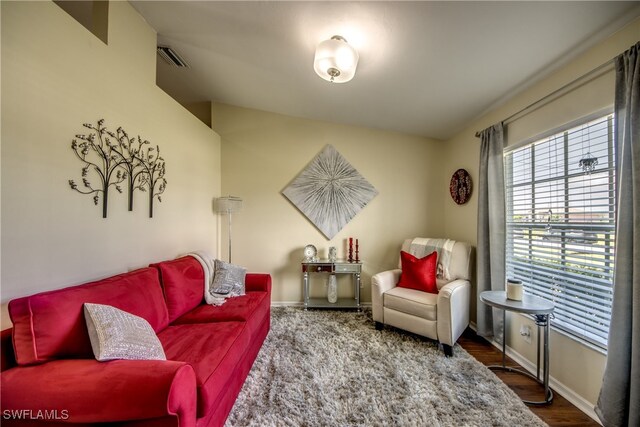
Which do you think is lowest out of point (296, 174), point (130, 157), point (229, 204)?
point (229, 204)

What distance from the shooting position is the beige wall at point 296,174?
3604 millimetres

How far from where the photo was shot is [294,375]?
1.94m

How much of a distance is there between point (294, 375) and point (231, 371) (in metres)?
0.68

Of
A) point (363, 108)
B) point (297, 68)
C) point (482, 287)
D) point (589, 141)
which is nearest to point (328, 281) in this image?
point (482, 287)

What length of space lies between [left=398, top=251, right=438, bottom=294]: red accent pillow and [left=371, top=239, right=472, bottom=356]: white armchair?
8 cm

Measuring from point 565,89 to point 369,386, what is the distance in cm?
267

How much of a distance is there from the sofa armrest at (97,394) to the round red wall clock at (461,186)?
3.23 m

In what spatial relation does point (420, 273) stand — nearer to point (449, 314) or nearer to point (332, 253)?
point (449, 314)

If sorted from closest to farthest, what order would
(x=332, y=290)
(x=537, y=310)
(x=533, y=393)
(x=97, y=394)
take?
(x=97, y=394) → (x=537, y=310) → (x=533, y=393) → (x=332, y=290)

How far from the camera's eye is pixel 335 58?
175 cm

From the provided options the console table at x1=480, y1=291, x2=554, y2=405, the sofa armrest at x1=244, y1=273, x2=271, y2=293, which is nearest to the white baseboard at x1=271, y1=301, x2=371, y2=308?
the sofa armrest at x1=244, y1=273, x2=271, y2=293

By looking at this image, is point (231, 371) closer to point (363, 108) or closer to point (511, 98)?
point (363, 108)

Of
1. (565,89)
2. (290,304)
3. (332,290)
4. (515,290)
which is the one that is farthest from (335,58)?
(290,304)

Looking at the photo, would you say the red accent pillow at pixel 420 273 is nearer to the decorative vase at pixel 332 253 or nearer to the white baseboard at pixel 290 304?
the white baseboard at pixel 290 304
